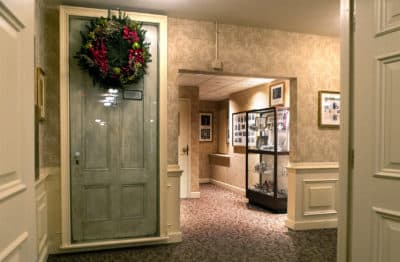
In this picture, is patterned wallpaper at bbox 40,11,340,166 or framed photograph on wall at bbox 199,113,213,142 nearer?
patterned wallpaper at bbox 40,11,340,166

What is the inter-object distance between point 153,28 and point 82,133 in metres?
1.35

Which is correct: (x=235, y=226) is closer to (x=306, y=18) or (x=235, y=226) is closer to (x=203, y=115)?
(x=306, y=18)

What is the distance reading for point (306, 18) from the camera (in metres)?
3.45

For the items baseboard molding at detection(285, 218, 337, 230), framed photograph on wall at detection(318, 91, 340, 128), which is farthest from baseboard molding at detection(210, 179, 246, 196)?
framed photograph on wall at detection(318, 91, 340, 128)

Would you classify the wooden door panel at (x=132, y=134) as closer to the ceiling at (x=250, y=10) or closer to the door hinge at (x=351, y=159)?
the ceiling at (x=250, y=10)

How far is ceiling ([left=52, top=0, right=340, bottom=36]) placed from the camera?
9.93 ft

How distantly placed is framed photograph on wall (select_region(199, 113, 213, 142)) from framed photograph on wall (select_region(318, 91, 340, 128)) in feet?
14.1

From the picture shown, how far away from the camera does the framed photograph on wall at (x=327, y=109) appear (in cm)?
405

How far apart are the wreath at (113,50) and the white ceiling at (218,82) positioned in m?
1.82

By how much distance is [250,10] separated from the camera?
323 cm

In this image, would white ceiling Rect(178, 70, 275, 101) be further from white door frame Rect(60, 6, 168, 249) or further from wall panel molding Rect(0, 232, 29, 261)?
wall panel molding Rect(0, 232, 29, 261)

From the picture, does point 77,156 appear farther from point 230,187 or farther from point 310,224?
point 230,187

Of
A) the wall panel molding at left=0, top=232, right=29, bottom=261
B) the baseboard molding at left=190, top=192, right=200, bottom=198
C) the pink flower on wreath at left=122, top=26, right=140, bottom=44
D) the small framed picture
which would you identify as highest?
the pink flower on wreath at left=122, top=26, right=140, bottom=44

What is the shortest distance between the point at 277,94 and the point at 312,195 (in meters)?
2.03
